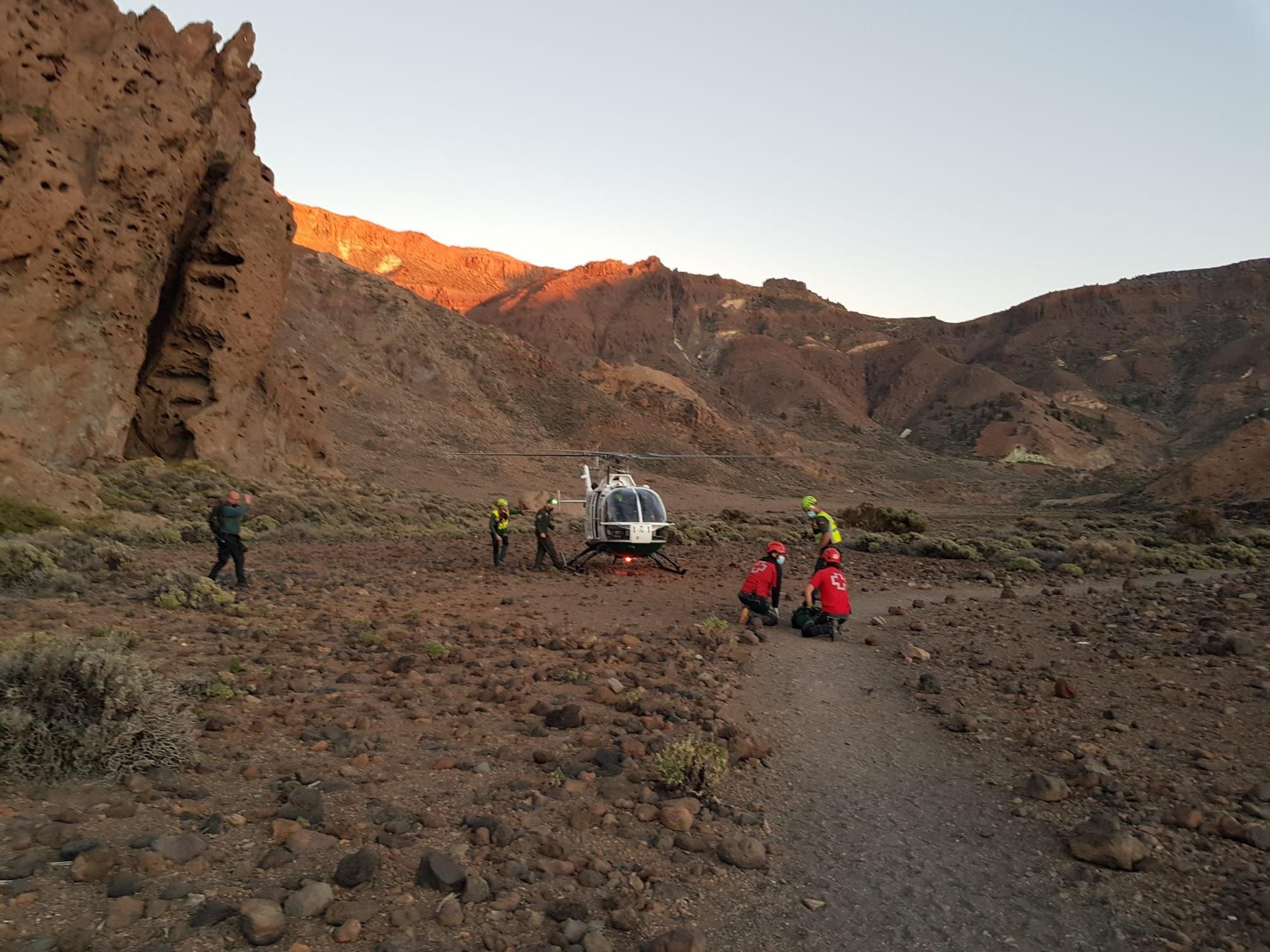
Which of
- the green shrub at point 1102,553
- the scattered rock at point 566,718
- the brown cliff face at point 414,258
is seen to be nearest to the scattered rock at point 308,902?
the scattered rock at point 566,718

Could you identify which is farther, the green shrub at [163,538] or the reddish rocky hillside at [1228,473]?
the reddish rocky hillside at [1228,473]

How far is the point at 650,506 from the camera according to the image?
17547 millimetres

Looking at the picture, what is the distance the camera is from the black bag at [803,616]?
1177 cm

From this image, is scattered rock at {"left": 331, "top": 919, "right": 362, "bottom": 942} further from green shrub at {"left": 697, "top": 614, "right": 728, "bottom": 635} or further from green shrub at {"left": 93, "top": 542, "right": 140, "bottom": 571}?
green shrub at {"left": 93, "top": 542, "right": 140, "bottom": 571}

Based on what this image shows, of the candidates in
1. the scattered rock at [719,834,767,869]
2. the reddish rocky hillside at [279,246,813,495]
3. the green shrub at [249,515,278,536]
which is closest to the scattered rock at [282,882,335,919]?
the scattered rock at [719,834,767,869]

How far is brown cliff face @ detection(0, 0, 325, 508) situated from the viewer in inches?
938

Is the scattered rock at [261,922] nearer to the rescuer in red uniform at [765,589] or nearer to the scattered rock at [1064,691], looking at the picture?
the scattered rock at [1064,691]

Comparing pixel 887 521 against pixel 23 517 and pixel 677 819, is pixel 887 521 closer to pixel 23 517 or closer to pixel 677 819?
pixel 23 517

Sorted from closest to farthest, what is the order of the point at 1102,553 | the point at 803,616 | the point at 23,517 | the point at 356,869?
the point at 356,869
the point at 803,616
the point at 23,517
the point at 1102,553

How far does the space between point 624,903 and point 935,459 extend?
8691 cm

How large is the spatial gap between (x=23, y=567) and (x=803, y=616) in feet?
37.3

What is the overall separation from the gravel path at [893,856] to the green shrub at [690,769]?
45 cm

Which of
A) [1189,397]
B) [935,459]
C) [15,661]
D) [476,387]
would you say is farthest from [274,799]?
[1189,397]

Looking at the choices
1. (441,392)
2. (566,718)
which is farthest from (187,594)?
(441,392)
